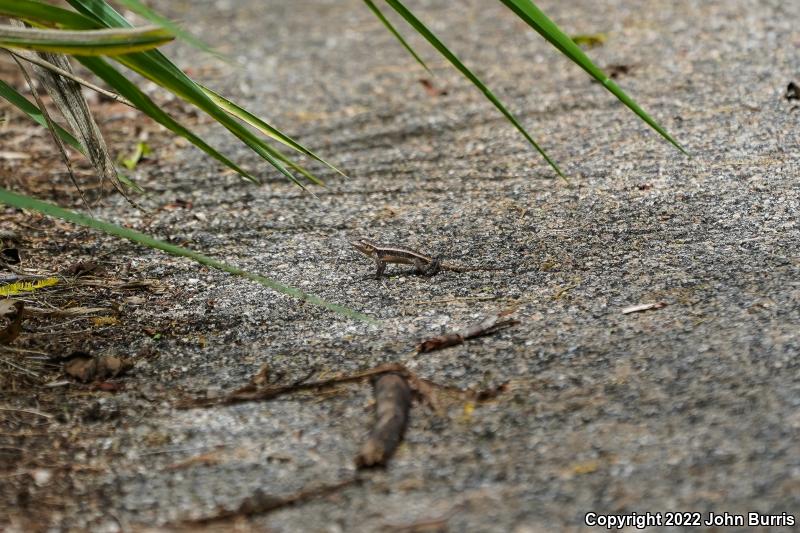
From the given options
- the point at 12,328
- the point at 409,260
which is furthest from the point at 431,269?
the point at 12,328

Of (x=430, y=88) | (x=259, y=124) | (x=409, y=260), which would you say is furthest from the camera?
(x=430, y=88)

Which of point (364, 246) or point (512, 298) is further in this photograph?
point (364, 246)

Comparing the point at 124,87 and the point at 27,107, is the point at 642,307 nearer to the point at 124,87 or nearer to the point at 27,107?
the point at 124,87

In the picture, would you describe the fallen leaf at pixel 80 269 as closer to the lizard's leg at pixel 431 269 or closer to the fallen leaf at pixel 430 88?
the lizard's leg at pixel 431 269

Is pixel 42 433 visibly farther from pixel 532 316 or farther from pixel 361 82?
pixel 361 82

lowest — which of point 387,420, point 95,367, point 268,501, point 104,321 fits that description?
point 268,501

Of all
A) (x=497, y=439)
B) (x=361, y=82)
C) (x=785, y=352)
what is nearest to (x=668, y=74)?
(x=361, y=82)

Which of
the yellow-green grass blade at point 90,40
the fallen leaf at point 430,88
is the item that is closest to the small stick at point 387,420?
the yellow-green grass blade at point 90,40
